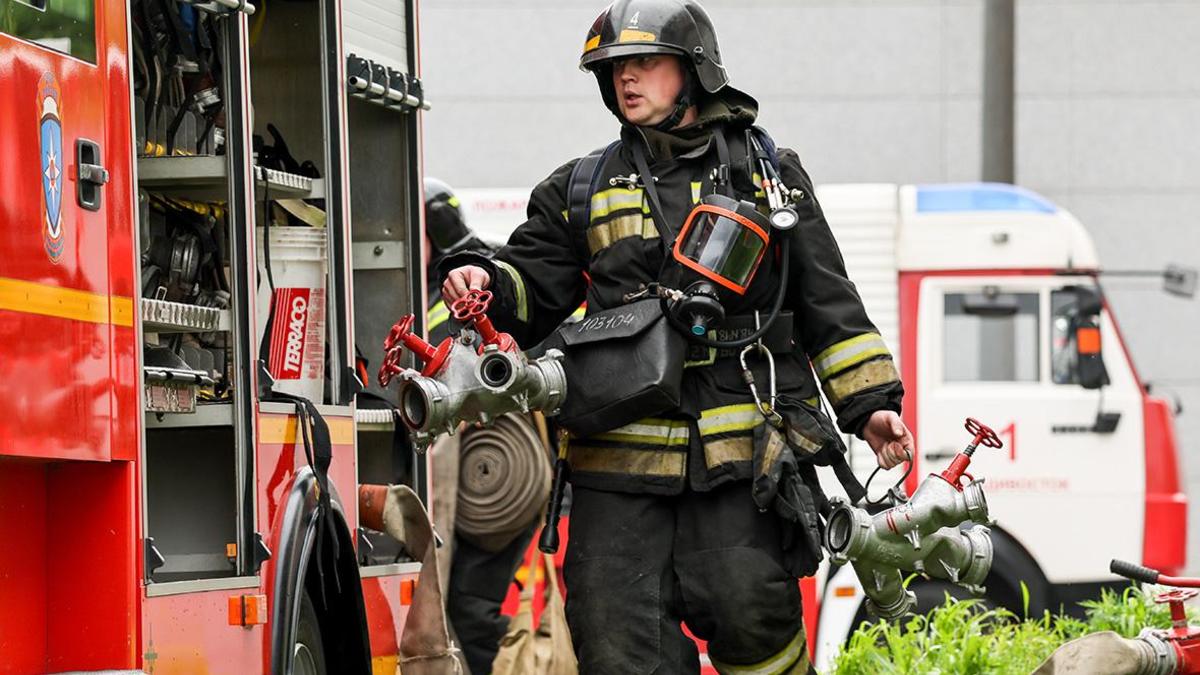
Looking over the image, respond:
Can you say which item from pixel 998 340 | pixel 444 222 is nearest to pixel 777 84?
pixel 998 340

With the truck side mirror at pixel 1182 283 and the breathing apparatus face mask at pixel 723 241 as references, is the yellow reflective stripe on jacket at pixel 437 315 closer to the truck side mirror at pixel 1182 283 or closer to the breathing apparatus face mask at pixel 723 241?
the breathing apparatus face mask at pixel 723 241

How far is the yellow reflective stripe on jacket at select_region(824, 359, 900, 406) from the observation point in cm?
517

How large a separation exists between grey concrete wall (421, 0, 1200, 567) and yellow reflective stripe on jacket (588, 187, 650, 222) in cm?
1215

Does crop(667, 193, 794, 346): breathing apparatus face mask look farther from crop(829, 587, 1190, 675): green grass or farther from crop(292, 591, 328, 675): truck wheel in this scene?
crop(829, 587, 1190, 675): green grass

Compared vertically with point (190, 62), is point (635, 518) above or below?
below

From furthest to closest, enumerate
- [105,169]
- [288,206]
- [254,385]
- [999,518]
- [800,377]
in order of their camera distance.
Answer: [999,518]
[288,206]
[800,377]
[254,385]
[105,169]

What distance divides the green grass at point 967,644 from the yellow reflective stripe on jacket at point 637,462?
5.53 feet

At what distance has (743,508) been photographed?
512 centimetres

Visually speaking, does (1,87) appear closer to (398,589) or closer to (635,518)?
(635,518)

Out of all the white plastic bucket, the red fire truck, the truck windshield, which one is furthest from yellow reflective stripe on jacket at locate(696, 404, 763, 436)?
the truck windshield

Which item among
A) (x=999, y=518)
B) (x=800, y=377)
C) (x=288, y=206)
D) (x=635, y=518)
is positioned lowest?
(x=999, y=518)

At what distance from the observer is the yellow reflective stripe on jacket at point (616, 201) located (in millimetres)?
5227

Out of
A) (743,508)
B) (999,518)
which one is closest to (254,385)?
(743,508)

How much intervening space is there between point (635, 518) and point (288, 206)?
1387 mm
